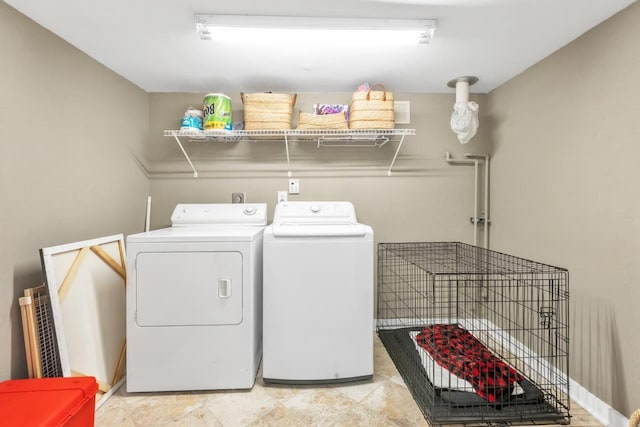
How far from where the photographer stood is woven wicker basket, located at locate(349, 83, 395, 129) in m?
2.16

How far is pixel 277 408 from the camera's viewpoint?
1.61 meters

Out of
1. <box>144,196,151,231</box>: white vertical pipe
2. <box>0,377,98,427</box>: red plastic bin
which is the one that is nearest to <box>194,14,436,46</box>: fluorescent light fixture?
<box>144,196,151,231</box>: white vertical pipe

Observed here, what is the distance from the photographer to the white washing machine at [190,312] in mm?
1679

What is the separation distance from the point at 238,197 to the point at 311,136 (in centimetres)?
80

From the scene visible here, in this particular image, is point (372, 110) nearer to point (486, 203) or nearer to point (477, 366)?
point (486, 203)

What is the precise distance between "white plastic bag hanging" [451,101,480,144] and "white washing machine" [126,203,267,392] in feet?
5.70

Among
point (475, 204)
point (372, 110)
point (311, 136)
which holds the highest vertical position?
point (372, 110)

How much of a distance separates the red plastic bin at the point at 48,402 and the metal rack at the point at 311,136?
1627 mm

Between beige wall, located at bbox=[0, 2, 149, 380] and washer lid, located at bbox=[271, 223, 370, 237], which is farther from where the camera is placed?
washer lid, located at bbox=[271, 223, 370, 237]

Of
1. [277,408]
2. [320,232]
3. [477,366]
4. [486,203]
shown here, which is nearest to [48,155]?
[320,232]

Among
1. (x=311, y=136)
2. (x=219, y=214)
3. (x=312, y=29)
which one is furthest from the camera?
(x=311, y=136)

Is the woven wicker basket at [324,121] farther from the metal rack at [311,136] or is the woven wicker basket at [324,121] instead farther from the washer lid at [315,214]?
the washer lid at [315,214]

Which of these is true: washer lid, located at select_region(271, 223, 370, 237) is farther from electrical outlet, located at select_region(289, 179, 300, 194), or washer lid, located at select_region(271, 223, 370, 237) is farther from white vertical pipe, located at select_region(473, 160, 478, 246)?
white vertical pipe, located at select_region(473, 160, 478, 246)

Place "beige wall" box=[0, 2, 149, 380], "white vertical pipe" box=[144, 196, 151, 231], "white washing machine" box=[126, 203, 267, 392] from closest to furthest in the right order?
"beige wall" box=[0, 2, 149, 380]
"white washing machine" box=[126, 203, 267, 392]
"white vertical pipe" box=[144, 196, 151, 231]
